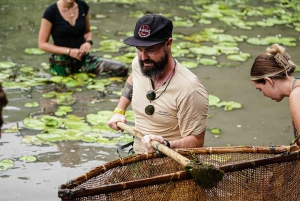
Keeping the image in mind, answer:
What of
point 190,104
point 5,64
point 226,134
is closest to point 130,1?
point 5,64

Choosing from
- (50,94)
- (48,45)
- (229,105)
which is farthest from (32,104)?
(229,105)

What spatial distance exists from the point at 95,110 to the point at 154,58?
2760mm

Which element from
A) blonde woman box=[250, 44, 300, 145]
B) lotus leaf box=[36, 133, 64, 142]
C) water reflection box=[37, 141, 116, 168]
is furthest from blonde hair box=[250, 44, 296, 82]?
lotus leaf box=[36, 133, 64, 142]

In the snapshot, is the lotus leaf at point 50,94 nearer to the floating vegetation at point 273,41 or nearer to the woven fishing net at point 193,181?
the woven fishing net at point 193,181

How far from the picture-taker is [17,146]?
5578 mm

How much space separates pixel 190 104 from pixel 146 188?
71cm

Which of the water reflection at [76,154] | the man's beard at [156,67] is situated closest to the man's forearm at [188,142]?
the man's beard at [156,67]

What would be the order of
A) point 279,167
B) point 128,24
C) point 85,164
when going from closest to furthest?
point 279,167
point 85,164
point 128,24

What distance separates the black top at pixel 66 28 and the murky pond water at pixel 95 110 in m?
0.71

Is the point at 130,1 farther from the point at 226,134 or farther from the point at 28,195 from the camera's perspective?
the point at 28,195

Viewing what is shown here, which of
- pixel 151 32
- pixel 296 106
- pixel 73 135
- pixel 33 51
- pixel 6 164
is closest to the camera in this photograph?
pixel 296 106

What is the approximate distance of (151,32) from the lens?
12.3ft

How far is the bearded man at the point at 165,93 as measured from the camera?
12.3 feet

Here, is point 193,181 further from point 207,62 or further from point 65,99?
point 207,62
